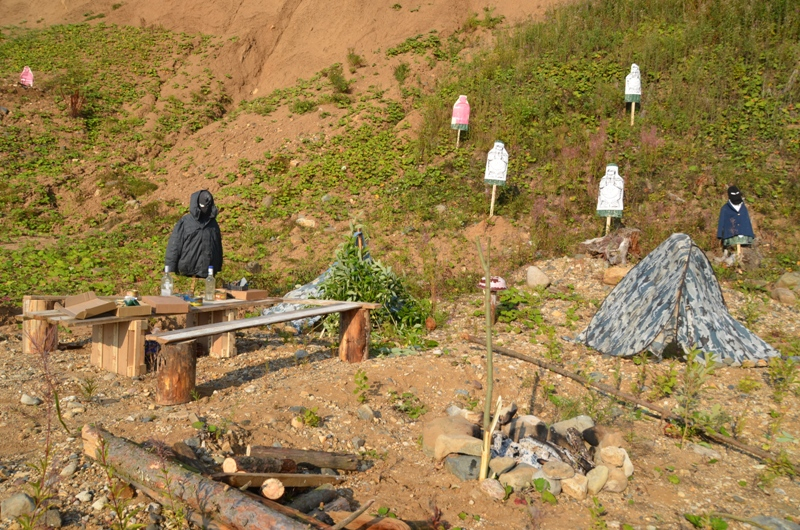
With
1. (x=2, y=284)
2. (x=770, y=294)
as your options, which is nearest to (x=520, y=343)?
(x=770, y=294)

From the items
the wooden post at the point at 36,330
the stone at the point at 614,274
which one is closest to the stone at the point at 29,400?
the wooden post at the point at 36,330

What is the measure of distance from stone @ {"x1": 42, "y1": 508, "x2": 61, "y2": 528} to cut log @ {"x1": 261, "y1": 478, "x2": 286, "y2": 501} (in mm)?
932

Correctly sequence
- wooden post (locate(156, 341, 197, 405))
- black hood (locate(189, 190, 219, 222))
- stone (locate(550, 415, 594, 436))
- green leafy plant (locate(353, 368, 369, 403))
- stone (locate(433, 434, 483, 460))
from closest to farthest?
stone (locate(433, 434, 483, 460)), stone (locate(550, 415, 594, 436)), wooden post (locate(156, 341, 197, 405)), green leafy plant (locate(353, 368, 369, 403)), black hood (locate(189, 190, 219, 222))

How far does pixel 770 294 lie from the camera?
324 inches

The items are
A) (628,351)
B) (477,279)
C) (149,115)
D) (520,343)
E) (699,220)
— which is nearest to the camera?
(628,351)

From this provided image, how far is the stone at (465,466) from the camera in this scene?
12.3 feet

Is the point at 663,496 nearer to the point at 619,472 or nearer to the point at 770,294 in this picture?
the point at 619,472

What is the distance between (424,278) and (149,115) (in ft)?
34.3

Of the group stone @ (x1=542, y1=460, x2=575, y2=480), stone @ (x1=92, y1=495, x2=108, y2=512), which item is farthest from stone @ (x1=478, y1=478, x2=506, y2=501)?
stone @ (x1=92, y1=495, x2=108, y2=512)

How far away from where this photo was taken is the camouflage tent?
19.7ft

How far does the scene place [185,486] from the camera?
299 cm

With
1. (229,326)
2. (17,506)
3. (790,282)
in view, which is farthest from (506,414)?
(790,282)

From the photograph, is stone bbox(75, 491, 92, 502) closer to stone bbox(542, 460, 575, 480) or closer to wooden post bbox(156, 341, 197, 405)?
wooden post bbox(156, 341, 197, 405)

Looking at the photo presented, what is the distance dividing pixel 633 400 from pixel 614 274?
13.3 ft
